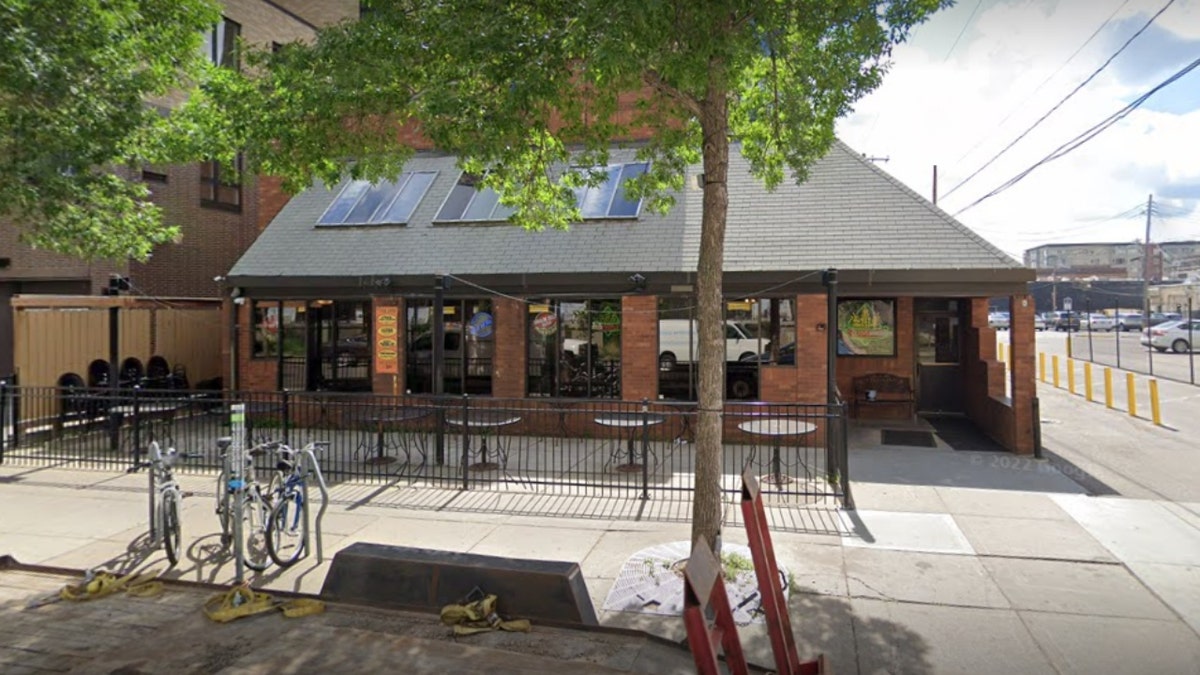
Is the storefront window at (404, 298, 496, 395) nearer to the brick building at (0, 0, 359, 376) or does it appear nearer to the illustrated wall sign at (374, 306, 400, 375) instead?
the illustrated wall sign at (374, 306, 400, 375)

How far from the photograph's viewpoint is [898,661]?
4324mm

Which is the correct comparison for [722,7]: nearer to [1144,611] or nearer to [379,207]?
[1144,611]

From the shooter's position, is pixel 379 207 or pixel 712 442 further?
pixel 379 207

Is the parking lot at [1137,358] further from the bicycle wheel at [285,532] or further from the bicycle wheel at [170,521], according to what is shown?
the bicycle wheel at [170,521]

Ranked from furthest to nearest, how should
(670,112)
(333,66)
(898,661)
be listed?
(670,112) < (333,66) < (898,661)

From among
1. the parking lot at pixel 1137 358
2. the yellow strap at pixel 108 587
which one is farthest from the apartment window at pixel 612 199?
the parking lot at pixel 1137 358

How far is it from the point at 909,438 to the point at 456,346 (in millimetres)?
8351

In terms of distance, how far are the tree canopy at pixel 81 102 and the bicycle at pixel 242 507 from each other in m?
3.69

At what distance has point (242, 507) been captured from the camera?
558 centimetres

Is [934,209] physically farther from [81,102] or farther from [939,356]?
[81,102]

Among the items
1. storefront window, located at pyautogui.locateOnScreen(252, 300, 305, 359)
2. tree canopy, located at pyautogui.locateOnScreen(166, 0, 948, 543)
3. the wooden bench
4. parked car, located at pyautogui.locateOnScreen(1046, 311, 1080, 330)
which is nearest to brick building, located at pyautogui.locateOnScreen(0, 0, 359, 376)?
storefront window, located at pyautogui.locateOnScreen(252, 300, 305, 359)

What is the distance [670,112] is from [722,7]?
6.34 feet

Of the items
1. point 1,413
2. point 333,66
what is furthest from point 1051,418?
point 1,413

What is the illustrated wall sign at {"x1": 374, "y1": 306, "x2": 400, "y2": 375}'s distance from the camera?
513 inches
